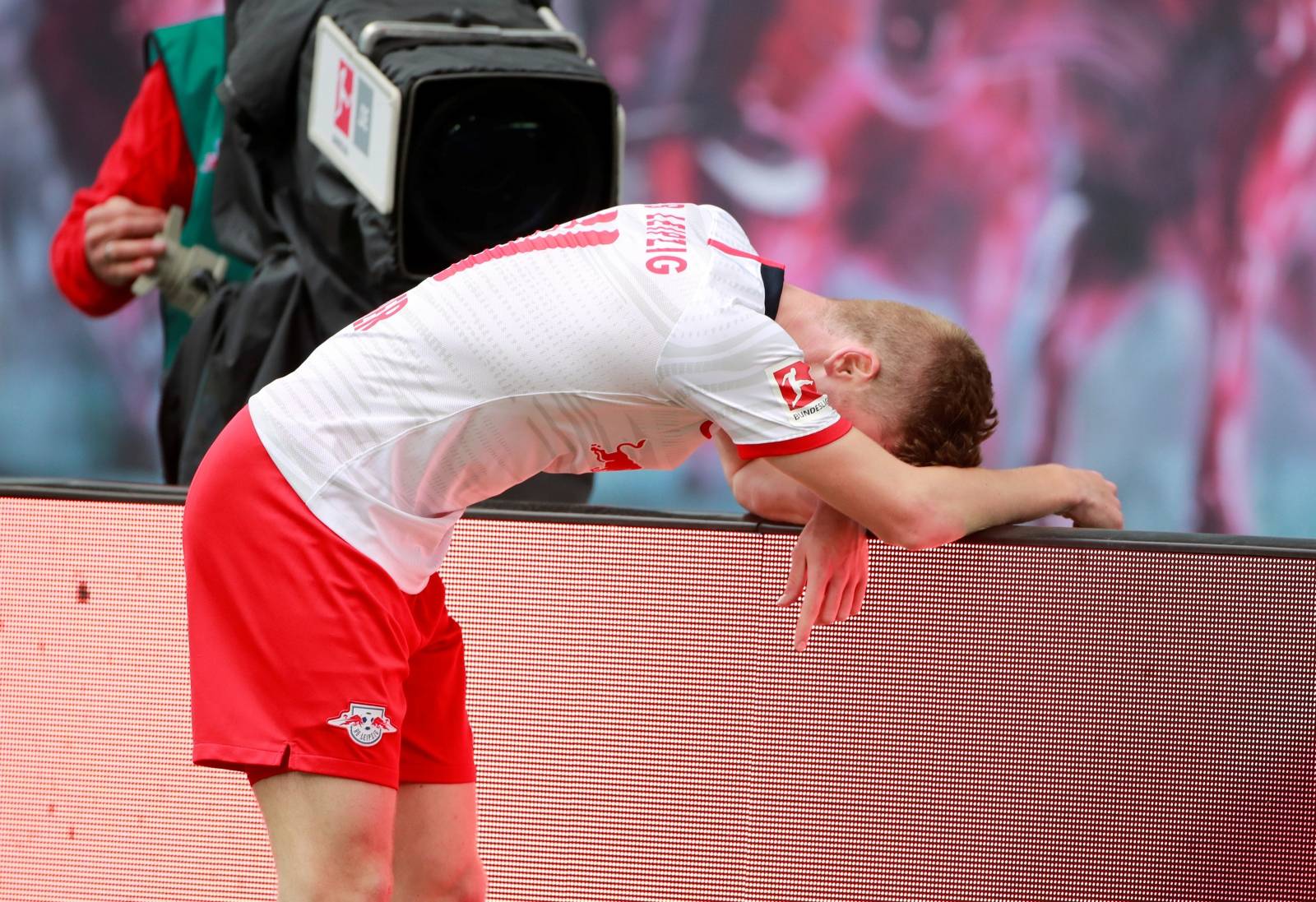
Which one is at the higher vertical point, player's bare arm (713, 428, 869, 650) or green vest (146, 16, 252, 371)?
green vest (146, 16, 252, 371)

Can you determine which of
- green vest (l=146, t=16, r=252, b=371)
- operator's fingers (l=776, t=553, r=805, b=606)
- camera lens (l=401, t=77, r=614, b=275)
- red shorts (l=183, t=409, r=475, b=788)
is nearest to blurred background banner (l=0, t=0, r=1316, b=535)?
green vest (l=146, t=16, r=252, b=371)

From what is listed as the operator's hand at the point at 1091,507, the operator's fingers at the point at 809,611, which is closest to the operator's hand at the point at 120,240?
the operator's fingers at the point at 809,611

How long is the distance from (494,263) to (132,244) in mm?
1253

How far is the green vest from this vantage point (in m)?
2.63

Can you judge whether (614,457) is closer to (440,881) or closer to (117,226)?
(440,881)

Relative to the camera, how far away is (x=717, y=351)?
1446mm

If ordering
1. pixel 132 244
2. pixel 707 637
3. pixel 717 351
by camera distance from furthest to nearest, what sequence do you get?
pixel 132 244 → pixel 707 637 → pixel 717 351

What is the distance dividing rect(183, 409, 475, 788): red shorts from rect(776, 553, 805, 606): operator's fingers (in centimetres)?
43

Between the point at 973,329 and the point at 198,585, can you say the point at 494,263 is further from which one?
the point at 973,329

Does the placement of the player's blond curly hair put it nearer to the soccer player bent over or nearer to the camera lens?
the soccer player bent over

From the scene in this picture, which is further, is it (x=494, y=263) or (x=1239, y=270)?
(x=1239, y=270)

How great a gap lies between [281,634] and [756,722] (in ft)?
1.94

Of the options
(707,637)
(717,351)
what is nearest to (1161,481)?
(707,637)

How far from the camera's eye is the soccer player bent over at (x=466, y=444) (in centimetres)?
147
